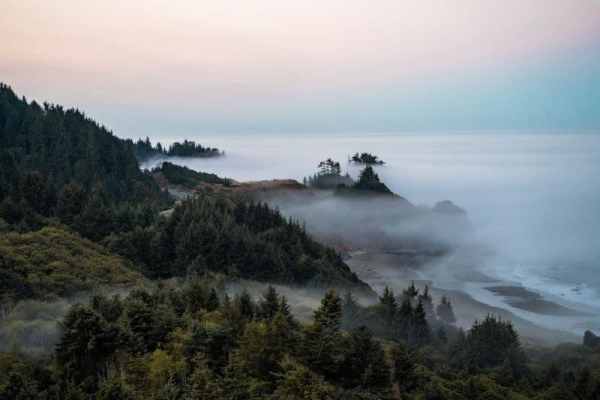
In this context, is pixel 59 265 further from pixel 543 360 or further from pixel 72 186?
pixel 543 360

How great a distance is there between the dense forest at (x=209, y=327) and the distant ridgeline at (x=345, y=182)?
64816mm

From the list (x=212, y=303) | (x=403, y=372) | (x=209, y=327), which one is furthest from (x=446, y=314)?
(x=209, y=327)

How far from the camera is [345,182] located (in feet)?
465

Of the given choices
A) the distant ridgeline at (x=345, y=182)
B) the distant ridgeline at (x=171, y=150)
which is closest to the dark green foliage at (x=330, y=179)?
the distant ridgeline at (x=345, y=182)

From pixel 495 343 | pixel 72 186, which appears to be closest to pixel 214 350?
pixel 495 343

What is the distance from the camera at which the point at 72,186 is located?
52.0 metres

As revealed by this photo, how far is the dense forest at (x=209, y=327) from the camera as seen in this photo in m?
15.5

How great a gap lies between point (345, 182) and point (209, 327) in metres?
126

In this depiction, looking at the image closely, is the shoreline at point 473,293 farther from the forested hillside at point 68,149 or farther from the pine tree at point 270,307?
the forested hillside at point 68,149

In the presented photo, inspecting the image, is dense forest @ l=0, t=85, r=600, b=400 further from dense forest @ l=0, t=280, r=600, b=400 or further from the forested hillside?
the forested hillside

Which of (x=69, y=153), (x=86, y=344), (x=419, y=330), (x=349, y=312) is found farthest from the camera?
(x=69, y=153)

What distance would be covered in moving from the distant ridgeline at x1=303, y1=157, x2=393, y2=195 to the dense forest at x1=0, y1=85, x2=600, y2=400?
213ft

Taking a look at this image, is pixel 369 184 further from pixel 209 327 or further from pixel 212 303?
pixel 209 327

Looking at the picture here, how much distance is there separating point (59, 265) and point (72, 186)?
2562cm
